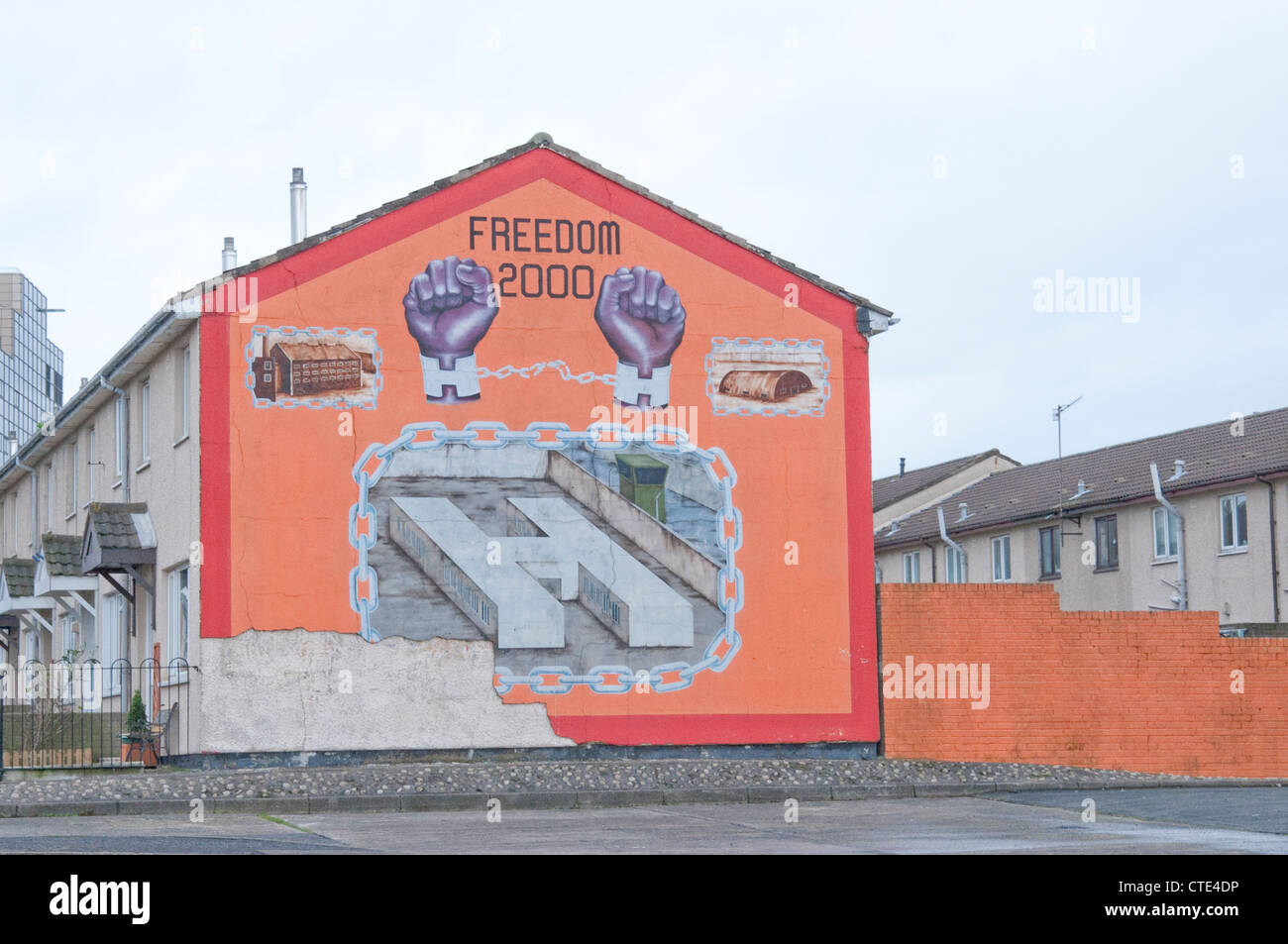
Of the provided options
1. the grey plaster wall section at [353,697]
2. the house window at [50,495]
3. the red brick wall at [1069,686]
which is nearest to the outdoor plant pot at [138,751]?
the grey plaster wall section at [353,697]

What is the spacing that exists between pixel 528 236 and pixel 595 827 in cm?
994

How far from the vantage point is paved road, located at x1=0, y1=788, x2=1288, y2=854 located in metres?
11.9

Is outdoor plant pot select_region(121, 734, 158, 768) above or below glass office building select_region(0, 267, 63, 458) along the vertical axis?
below

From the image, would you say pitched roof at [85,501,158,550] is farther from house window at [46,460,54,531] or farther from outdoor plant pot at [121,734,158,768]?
house window at [46,460,54,531]

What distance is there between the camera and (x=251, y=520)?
20.7m

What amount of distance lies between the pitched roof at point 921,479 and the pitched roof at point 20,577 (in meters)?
26.0

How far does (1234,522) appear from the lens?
3531 centimetres

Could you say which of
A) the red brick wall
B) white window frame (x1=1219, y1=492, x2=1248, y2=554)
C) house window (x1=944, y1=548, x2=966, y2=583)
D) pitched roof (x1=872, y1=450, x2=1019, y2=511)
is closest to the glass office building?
pitched roof (x1=872, y1=450, x2=1019, y2=511)

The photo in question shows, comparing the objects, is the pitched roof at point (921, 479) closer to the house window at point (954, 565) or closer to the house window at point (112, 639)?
the house window at point (954, 565)

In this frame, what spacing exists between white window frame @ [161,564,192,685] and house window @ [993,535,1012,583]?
25.7 m

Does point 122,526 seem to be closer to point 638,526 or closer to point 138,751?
point 138,751
